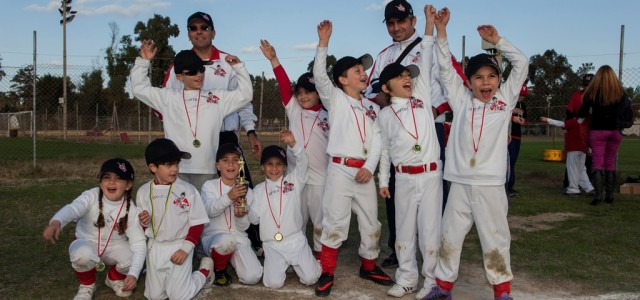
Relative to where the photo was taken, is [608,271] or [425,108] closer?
[425,108]

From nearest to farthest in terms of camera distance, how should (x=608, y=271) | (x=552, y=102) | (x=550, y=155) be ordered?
(x=608, y=271) → (x=550, y=155) → (x=552, y=102)

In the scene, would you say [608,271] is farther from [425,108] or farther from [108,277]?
[108,277]

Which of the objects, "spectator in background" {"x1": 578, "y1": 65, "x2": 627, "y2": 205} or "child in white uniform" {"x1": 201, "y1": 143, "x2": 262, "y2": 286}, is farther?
"spectator in background" {"x1": 578, "y1": 65, "x2": 627, "y2": 205}

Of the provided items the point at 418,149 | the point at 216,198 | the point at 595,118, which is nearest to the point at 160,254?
the point at 216,198

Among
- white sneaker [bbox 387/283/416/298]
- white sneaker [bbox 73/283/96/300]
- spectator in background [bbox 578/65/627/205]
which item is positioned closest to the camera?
white sneaker [bbox 73/283/96/300]

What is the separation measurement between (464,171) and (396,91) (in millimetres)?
876

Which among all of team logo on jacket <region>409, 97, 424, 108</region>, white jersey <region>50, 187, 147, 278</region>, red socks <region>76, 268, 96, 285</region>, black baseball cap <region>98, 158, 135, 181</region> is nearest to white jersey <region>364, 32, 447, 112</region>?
team logo on jacket <region>409, 97, 424, 108</region>

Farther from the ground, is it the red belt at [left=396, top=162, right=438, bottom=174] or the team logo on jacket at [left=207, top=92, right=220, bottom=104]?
the team logo on jacket at [left=207, top=92, right=220, bottom=104]

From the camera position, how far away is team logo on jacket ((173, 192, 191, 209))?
14.2 feet

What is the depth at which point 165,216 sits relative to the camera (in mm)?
4301

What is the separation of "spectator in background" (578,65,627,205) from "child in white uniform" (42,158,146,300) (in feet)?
22.7

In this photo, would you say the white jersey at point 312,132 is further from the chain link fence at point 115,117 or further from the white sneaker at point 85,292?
the chain link fence at point 115,117

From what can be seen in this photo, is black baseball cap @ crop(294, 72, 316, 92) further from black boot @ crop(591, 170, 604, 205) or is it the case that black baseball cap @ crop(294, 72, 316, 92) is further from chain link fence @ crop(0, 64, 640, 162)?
chain link fence @ crop(0, 64, 640, 162)

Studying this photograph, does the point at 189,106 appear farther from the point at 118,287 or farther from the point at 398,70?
the point at 398,70
